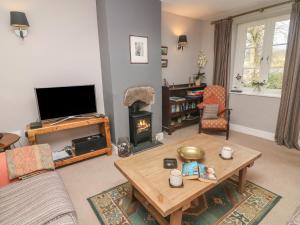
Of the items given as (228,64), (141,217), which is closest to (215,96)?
(228,64)

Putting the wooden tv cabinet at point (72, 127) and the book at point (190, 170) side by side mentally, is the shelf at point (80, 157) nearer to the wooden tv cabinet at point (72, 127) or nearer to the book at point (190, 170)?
the wooden tv cabinet at point (72, 127)

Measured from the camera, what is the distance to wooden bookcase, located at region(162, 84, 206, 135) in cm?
365

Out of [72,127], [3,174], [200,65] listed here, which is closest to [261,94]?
[200,65]

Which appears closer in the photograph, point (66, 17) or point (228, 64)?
point (66, 17)

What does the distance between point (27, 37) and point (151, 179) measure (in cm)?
246

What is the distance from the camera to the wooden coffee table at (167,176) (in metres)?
1.26

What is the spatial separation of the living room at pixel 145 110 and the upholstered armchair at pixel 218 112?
0.03 metres

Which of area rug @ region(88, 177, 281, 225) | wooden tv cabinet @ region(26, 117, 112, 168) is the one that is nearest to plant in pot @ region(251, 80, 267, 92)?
area rug @ region(88, 177, 281, 225)

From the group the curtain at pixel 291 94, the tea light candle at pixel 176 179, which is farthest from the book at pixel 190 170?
the curtain at pixel 291 94

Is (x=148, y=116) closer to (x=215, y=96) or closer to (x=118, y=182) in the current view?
(x=118, y=182)

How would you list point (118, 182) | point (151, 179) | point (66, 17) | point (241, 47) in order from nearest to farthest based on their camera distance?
point (151, 179) → point (118, 182) → point (66, 17) → point (241, 47)

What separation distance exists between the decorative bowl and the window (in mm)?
2530

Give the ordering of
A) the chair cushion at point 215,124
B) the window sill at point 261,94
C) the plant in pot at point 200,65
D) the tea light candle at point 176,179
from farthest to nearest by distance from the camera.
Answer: the plant in pot at point 200,65 < the chair cushion at point 215,124 < the window sill at point 261,94 < the tea light candle at point 176,179

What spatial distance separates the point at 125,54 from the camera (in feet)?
9.15
